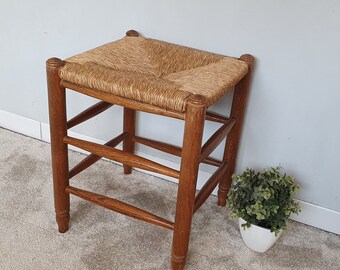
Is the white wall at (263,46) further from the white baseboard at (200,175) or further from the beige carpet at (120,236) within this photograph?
the beige carpet at (120,236)

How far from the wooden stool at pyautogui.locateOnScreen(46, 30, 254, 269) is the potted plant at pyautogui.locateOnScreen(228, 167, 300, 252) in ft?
0.27

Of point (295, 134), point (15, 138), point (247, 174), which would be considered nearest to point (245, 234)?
point (247, 174)

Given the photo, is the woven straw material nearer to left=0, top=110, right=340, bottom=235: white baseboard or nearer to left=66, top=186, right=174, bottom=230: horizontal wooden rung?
left=66, top=186, right=174, bottom=230: horizontal wooden rung

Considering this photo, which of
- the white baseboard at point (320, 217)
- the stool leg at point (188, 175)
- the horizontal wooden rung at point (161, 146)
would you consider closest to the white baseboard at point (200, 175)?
the white baseboard at point (320, 217)

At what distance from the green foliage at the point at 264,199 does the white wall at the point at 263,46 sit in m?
0.10

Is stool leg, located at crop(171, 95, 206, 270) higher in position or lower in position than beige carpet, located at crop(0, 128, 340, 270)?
higher

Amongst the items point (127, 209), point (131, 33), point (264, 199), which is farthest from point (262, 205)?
point (131, 33)

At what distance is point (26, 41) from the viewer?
4.74 feet

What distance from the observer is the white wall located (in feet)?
3.54

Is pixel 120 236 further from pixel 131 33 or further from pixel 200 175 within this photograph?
pixel 131 33

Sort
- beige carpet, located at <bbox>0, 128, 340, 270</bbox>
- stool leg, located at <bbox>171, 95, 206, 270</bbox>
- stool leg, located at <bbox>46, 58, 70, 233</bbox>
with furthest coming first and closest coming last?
beige carpet, located at <bbox>0, 128, 340, 270</bbox>
stool leg, located at <bbox>46, 58, 70, 233</bbox>
stool leg, located at <bbox>171, 95, 206, 270</bbox>

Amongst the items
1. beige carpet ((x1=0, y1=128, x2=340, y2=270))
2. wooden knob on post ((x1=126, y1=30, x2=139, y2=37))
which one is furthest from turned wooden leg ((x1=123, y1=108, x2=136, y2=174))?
wooden knob on post ((x1=126, y1=30, x2=139, y2=37))

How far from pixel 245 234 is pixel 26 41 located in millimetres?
948

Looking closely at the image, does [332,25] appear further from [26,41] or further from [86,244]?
[26,41]
